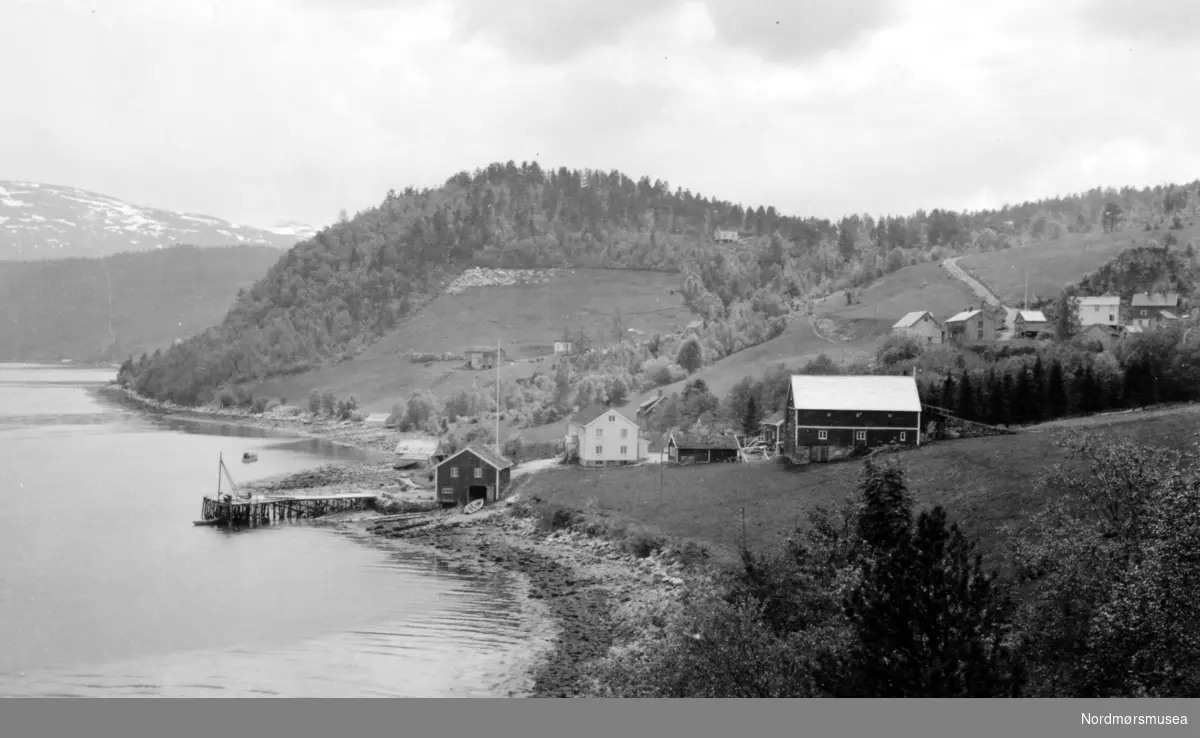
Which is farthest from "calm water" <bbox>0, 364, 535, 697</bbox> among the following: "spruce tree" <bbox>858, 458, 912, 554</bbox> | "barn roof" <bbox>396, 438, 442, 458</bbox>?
"barn roof" <bbox>396, 438, 442, 458</bbox>

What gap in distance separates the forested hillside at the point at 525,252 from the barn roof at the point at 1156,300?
46.8 m

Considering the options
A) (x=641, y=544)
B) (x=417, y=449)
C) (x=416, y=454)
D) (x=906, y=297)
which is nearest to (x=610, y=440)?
(x=641, y=544)

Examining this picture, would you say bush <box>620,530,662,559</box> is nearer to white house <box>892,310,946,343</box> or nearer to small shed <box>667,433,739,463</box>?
small shed <box>667,433,739,463</box>

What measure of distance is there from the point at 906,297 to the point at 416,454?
176 feet

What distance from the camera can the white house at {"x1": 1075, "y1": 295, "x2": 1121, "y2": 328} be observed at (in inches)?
2569

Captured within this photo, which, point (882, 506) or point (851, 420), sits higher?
point (851, 420)

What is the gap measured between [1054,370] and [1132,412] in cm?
404

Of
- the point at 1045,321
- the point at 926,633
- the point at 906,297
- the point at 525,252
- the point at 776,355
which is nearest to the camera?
the point at 926,633

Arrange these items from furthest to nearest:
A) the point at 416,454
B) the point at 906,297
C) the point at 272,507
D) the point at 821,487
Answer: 1. the point at 906,297
2. the point at 416,454
3. the point at 272,507
4. the point at 821,487

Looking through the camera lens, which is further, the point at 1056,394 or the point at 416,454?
the point at 416,454

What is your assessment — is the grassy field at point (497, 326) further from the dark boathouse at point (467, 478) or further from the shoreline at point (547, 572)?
the shoreline at point (547, 572)

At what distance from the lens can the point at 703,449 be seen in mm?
47312

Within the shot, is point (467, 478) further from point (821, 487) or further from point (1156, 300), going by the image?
point (1156, 300)

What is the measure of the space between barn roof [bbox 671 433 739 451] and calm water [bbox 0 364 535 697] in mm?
14780
